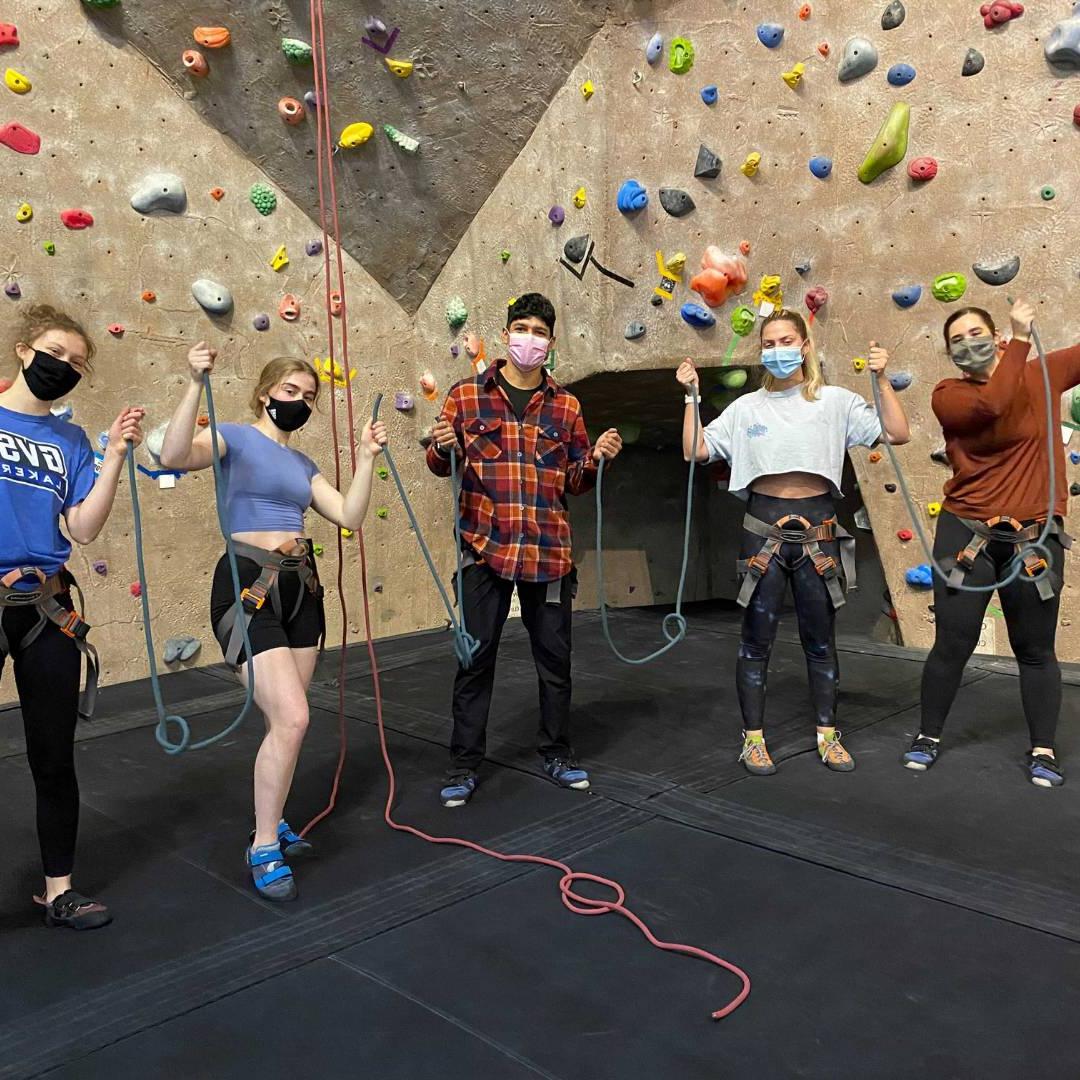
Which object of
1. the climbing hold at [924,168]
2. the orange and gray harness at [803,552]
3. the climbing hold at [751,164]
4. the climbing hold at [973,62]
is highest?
the climbing hold at [973,62]

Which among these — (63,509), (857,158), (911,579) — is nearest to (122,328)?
(63,509)

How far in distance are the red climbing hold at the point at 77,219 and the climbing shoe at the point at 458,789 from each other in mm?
2815

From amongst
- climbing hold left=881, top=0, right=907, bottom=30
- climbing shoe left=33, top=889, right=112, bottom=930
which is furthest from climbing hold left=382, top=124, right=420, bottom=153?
climbing shoe left=33, top=889, right=112, bottom=930

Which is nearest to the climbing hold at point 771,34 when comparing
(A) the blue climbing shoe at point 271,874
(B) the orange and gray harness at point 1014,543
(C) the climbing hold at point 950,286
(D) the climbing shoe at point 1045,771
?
(C) the climbing hold at point 950,286

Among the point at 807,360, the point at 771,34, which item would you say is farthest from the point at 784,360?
the point at 771,34

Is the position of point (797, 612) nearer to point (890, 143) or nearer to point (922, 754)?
point (922, 754)

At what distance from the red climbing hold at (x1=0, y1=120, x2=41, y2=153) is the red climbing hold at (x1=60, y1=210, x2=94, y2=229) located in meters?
0.25

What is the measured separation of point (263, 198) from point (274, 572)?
2831mm

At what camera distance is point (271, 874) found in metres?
2.25

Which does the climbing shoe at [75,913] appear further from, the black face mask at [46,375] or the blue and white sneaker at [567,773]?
the blue and white sneaker at [567,773]

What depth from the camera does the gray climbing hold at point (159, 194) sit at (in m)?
4.18

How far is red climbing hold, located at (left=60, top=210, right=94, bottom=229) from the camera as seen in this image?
13.2ft

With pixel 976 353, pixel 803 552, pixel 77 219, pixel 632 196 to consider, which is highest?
pixel 632 196

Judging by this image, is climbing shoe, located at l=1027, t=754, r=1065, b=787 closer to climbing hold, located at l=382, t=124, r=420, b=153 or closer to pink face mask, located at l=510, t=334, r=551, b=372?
pink face mask, located at l=510, t=334, r=551, b=372
